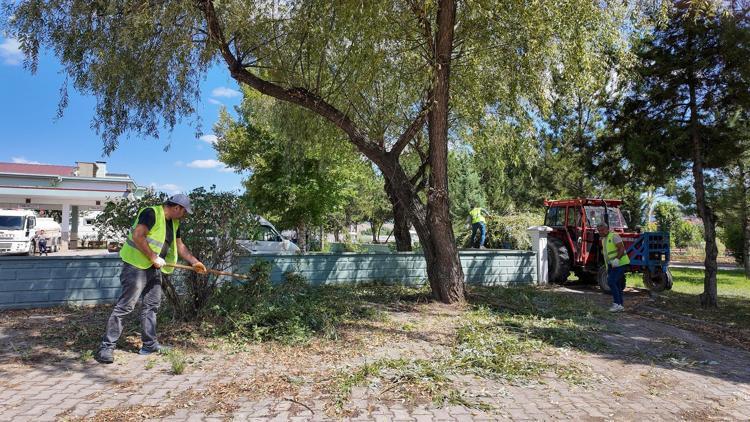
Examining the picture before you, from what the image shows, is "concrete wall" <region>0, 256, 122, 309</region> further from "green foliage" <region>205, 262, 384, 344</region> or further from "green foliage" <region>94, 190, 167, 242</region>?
"green foliage" <region>205, 262, 384, 344</region>

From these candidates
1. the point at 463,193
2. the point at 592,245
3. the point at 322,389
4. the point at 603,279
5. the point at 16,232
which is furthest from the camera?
the point at 463,193

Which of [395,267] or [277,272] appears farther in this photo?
[395,267]

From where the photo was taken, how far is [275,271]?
998 cm

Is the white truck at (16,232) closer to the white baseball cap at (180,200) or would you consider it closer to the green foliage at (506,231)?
the green foliage at (506,231)

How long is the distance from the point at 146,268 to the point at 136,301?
14.2 inches

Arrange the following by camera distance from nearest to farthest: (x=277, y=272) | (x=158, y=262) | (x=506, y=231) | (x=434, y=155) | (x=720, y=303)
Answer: (x=158, y=262) < (x=434, y=155) < (x=277, y=272) < (x=720, y=303) < (x=506, y=231)

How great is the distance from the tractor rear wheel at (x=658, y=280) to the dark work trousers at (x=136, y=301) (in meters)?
10.5

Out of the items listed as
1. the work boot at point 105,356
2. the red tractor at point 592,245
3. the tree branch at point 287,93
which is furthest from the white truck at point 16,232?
the red tractor at point 592,245

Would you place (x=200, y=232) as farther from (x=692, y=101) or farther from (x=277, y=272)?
(x=692, y=101)

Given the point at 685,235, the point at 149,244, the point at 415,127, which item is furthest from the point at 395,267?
the point at 685,235

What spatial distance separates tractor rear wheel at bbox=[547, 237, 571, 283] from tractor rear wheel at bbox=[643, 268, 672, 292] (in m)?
1.76

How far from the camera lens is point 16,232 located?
20.1 m

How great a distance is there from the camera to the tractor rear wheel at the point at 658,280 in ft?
37.0

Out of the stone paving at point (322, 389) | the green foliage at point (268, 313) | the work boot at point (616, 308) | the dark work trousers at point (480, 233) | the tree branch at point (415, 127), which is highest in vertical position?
the tree branch at point (415, 127)
